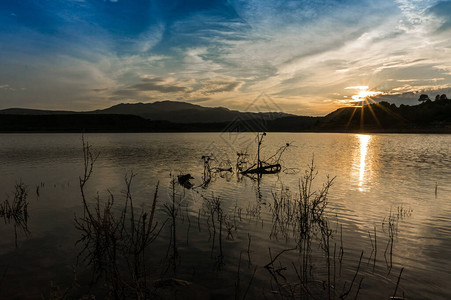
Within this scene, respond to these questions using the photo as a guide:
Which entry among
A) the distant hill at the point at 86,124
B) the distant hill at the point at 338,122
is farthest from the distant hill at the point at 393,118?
the distant hill at the point at 86,124

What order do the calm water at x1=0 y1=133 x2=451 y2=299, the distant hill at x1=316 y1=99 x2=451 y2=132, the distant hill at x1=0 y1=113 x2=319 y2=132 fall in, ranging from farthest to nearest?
1. the distant hill at x1=0 y1=113 x2=319 y2=132
2. the distant hill at x1=316 y1=99 x2=451 y2=132
3. the calm water at x1=0 y1=133 x2=451 y2=299

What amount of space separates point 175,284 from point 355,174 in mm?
18284

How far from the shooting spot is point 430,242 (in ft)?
26.3

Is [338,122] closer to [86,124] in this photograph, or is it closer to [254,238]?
[86,124]

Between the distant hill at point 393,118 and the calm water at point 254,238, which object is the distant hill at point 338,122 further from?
the calm water at point 254,238

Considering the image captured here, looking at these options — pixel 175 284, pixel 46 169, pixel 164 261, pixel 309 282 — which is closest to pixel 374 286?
pixel 309 282

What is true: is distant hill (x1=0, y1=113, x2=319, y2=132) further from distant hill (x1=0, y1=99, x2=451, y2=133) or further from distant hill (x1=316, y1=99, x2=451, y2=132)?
distant hill (x1=316, y1=99, x2=451, y2=132)

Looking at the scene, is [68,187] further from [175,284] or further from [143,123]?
[143,123]

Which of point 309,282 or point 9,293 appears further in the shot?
point 309,282

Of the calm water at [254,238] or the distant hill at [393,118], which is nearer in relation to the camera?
the calm water at [254,238]

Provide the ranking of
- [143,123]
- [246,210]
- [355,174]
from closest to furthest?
[246,210] < [355,174] < [143,123]

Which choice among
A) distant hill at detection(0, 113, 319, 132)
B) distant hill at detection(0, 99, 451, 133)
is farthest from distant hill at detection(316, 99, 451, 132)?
distant hill at detection(0, 113, 319, 132)

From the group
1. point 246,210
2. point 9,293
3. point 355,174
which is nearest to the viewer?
point 9,293

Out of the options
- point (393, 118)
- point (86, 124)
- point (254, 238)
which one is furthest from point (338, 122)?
point (254, 238)
